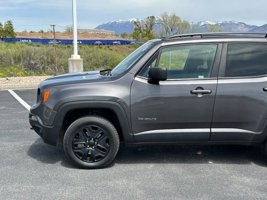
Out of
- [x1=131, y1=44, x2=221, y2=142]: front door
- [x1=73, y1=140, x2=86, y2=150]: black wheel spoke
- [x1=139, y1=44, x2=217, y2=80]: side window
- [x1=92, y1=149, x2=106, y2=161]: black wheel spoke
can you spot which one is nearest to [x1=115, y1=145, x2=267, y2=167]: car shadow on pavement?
[x1=92, y1=149, x2=106, y2=161]: black wheel spoke

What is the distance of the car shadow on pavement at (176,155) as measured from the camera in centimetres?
501

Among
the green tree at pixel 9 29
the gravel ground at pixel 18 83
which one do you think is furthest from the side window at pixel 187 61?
the green tree at pixel 9 29

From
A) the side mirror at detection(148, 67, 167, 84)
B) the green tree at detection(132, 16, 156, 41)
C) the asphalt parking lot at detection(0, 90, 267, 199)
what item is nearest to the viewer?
the asphalt parking lot at detection(0, 90, 267, 199)

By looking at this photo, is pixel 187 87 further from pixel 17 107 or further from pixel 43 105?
pixel 17 107

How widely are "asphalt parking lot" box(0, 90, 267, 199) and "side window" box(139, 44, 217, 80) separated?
50.3 inches

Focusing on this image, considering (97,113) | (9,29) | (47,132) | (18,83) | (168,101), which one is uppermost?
(168,101)

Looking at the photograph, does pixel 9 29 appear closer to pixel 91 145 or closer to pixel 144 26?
pixel 144 26

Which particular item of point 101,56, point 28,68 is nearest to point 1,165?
point 28,68

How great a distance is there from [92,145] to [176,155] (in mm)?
1358

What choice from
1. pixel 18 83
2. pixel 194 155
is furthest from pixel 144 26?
pixel 194 155

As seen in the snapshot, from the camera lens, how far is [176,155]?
5.26 meters

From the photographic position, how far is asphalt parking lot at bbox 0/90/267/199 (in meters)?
3.94

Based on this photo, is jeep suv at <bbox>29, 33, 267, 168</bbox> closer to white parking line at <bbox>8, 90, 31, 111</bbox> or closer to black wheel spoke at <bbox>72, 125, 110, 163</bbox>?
black wheel spoke at <bbox>72, 125, 110, 163</bbox>

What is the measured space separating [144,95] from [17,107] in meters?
5.42
